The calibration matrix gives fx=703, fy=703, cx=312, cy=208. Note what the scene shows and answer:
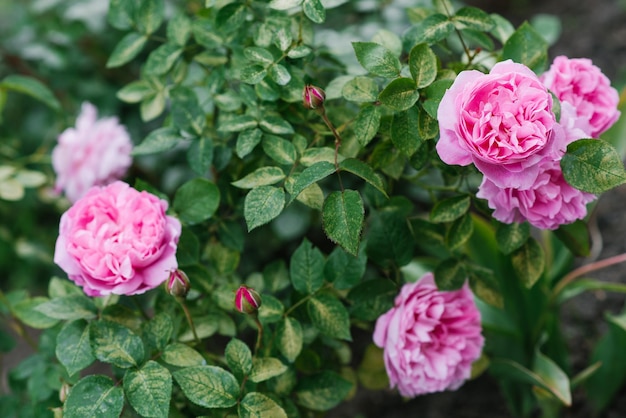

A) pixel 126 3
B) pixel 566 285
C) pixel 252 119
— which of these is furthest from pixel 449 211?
pixel 126 3

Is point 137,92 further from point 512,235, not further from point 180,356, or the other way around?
point 512,235

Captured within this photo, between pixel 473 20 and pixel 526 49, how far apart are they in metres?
0.08

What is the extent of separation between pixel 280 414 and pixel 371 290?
0.24m

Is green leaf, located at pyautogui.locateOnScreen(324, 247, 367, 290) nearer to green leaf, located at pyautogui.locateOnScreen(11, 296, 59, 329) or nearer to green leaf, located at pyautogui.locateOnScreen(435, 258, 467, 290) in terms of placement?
green leaf, located at pyautogui.locateOnScreen(435, 258, 467, 290)

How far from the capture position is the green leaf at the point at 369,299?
3.33 feet

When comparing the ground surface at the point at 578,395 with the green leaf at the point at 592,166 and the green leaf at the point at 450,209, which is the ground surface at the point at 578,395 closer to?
the green leaf at the point at 450,209

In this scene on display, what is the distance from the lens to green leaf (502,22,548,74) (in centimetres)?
94

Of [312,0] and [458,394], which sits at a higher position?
[312,0]

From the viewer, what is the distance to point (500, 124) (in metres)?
0.79

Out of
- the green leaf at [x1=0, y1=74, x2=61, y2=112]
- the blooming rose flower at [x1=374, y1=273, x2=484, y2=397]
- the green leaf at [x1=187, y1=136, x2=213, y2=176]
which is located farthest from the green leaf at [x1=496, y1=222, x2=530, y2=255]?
the green leaf at [x1=0, y1=74, x2=61, y2=112]

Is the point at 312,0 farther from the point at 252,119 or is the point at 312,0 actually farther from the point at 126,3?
the point at 126,3

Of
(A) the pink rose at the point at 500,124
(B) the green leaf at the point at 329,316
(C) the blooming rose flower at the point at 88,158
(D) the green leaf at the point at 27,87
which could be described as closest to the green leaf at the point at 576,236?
(A) the pink rose at the point at 500,124

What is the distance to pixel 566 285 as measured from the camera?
1.29 meters

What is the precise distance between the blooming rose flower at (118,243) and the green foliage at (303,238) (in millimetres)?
59
